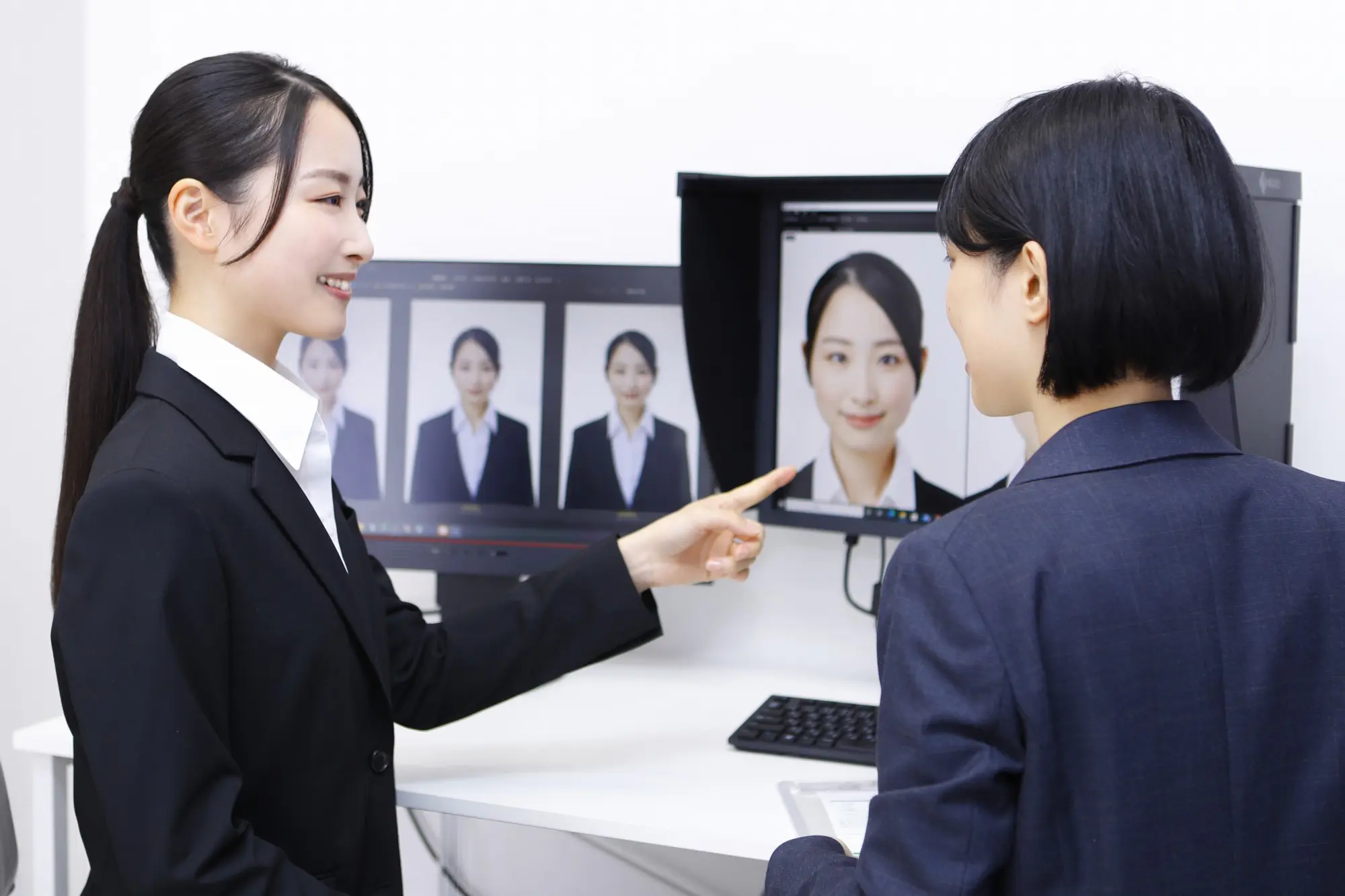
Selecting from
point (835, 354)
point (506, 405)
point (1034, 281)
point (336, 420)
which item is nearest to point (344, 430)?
point (336, 420)

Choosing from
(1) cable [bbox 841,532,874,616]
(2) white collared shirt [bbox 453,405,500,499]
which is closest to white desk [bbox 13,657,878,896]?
(1) cable [bbox 841,532,874,616]

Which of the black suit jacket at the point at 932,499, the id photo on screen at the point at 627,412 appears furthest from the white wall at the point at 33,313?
the black suit jacket at the point at 932,499

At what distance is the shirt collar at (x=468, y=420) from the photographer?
173cm

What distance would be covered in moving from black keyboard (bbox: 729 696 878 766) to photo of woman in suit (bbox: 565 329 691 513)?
0.37 metres

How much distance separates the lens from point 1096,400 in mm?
746

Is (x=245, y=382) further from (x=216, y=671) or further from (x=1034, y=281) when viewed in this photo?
(x=1034, y=281)

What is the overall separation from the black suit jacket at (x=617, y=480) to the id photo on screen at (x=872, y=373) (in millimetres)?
165

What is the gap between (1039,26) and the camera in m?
1.63

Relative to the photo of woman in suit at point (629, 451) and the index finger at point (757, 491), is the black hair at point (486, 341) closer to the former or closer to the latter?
the photo of woman in suit at point (629, 451)

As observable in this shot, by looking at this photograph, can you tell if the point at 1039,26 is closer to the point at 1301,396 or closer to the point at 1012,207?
the point at 1301,396

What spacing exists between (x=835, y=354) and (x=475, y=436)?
0.54 m

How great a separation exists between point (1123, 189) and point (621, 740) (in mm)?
979

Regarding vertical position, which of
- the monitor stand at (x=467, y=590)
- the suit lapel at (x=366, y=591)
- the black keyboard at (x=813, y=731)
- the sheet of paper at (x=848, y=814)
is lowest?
the sheet of paper at (x=848, y=814)

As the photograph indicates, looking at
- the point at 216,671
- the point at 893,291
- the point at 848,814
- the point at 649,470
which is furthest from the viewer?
the point at 649,470
